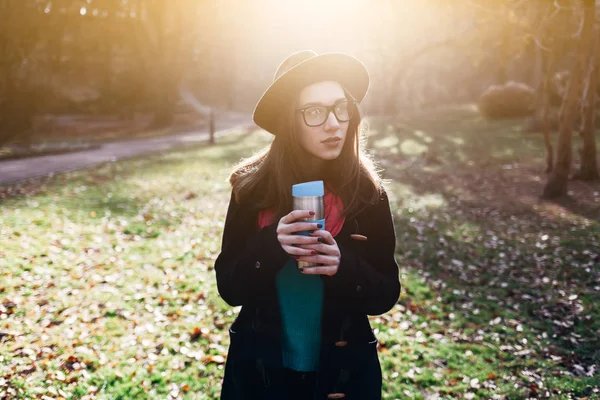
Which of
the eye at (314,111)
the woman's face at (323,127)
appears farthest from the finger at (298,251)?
the eye at (314,111)

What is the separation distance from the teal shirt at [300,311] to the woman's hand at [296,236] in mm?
227

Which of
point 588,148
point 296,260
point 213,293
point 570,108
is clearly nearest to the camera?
point 296,260

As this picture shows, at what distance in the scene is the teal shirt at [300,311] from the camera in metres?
2.01

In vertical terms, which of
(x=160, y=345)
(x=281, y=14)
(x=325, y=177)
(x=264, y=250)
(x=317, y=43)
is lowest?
(x=160, y=345)

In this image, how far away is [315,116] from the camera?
6.67 ft

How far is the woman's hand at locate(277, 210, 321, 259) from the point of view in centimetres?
175

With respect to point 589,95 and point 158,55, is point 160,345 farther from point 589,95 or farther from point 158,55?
point 158,55

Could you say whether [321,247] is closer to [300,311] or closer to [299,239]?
[299,239]

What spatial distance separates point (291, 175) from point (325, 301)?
0.59 m

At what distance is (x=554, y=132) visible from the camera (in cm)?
2220

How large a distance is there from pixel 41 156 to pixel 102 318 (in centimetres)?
1383

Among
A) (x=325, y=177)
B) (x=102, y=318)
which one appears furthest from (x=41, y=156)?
(x=325, y=177)

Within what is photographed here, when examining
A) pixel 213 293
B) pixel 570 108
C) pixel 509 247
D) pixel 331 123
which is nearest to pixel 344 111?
pixel 331 123

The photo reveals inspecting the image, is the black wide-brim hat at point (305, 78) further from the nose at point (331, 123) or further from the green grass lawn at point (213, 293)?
the green grass lawn at point (213, 293)
